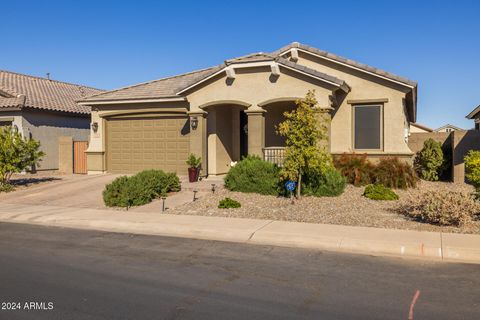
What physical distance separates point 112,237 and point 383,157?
1099cm

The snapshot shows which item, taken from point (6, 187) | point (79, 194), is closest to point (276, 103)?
point (79, 194)

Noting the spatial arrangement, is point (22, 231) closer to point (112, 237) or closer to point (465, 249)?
point (112, 237)

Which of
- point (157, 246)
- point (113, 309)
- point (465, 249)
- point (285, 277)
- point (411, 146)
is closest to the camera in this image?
point (113, 309)

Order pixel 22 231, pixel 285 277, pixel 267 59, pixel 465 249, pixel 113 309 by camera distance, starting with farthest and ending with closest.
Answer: pixel 267 59 < pixel 22 231 < pixel 465 249 < pixel 285 277 < pixel 113 309

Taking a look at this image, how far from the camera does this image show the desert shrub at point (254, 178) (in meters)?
14.7

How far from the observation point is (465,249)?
8.17 meters

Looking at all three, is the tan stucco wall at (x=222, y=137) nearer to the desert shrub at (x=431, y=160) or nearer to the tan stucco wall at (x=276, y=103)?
the tan stucco wall at (x=276, y=103)

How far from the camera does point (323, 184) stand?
14258mm

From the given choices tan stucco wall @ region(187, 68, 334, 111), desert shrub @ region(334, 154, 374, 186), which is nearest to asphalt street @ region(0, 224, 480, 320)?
desert shrub @ region(334, 154, 374, 186)

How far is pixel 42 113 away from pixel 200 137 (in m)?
10.5

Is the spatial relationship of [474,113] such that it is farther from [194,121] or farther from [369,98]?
[194,121]

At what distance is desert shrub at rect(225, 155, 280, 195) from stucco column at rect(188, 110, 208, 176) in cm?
355

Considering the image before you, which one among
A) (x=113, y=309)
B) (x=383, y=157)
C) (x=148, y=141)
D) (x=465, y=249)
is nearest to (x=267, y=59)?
(x=383, y=157)

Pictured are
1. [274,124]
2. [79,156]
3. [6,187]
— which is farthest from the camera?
[79,156]
